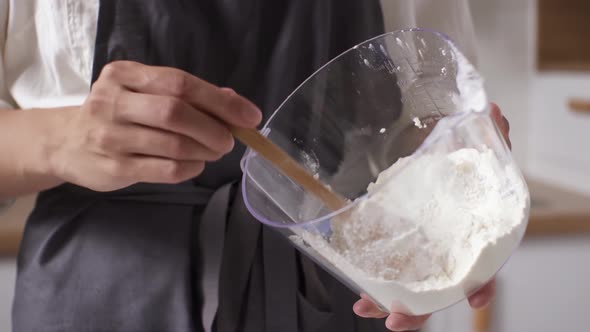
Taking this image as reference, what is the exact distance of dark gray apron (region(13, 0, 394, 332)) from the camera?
0.48 m

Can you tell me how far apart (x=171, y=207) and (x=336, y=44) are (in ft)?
0.63

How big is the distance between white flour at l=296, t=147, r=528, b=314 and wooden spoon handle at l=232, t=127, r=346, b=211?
38 mm

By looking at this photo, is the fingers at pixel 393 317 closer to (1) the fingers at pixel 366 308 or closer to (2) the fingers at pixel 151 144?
(1) the fingers at pixel 366 308

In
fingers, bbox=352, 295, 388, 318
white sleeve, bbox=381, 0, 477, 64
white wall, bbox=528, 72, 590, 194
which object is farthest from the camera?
white wall, bbox=528, 72, 590, 194

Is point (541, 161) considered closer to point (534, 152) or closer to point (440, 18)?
point (534, 152)

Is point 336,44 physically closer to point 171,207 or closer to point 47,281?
point 171,207

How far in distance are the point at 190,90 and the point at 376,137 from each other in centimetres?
21

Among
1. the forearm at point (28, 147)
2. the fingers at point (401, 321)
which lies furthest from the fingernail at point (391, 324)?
the forearm at point (28, 147)

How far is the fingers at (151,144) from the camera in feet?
1.07

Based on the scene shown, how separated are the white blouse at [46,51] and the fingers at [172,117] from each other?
0.18 meters

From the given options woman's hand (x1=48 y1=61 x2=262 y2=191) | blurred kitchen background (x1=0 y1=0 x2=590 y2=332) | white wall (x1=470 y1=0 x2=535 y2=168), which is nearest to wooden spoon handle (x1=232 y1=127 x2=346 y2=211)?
woman's hand (x1=48 y1=61 x2=262 y2=191)

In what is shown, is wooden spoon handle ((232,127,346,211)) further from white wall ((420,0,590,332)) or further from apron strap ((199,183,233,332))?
white wall ((420,0,590,332))

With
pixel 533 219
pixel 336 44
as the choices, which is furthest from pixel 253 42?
pixel 533 219

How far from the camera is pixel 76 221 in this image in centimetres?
50
